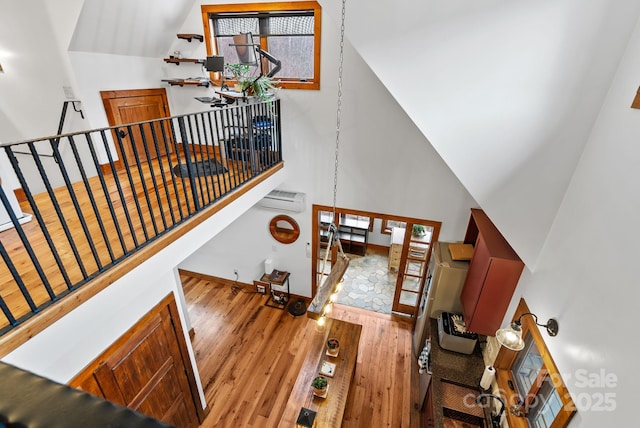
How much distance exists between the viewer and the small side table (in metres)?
5.61

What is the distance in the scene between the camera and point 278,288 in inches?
226

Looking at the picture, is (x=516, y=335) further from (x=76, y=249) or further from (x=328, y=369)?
(x=76, y=249)

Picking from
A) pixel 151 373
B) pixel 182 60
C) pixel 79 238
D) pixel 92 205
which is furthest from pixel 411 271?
pixel 92 205

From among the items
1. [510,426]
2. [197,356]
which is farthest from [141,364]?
[510,426]

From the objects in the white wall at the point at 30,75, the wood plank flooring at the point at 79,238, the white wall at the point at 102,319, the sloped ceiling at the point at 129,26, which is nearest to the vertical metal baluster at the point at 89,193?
the wood plank flooring at the point at 79,238

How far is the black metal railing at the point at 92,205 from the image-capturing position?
5.91ft

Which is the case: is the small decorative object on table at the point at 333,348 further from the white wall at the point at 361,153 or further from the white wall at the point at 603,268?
the white wall at the point at 603,268

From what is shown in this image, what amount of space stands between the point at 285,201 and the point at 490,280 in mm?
3122

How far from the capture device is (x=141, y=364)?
290cm

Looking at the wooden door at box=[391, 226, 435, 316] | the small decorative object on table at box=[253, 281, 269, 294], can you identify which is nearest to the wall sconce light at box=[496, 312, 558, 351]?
the wooden door at box=[391, 226, 435, 316]

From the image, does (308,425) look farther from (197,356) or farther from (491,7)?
(491,7)

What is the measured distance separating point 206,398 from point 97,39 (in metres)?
4.80

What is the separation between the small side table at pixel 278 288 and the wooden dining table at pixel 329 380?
4.50 feet

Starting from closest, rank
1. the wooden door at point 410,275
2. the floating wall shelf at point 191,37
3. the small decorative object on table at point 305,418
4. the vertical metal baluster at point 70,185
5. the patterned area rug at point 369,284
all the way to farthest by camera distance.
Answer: the vertical metal baluster at point 70,185
the small decorative object on table at point 305,418
the floating wall shelf at point 191,37
the wooden door at point 410,275
the patterned area rug at point 369,284
